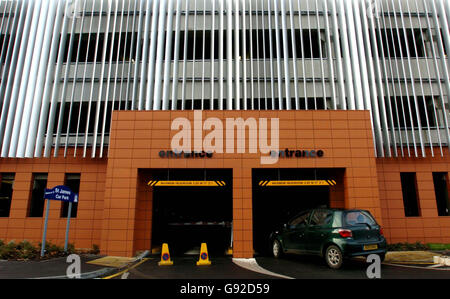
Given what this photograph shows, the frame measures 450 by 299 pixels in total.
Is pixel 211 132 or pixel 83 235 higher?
pixel 211 132

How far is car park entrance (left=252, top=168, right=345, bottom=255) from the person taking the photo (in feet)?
42.8

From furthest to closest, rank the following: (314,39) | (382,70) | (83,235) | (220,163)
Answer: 1. (314,39)
2. (382,70)
3. (83,235)
4. (220,163)

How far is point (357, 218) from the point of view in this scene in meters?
8.38

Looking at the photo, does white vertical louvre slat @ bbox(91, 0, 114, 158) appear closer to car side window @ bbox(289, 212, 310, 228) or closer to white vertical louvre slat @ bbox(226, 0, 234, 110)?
white vertical louvre slat @ bbox(226, 0, 234, 110)

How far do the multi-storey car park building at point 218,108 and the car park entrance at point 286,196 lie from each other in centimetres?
9

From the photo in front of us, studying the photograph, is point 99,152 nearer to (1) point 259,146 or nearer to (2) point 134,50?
(2) point 134,50

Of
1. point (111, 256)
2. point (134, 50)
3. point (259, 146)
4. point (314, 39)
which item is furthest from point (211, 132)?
point (314, 39)

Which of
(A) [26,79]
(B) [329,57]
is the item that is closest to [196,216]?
(B) [329,57]

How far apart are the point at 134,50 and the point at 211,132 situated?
7.97 metres

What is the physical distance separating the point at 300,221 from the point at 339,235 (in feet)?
6.25

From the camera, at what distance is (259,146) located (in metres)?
12.3

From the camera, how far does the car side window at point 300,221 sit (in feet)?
31.5

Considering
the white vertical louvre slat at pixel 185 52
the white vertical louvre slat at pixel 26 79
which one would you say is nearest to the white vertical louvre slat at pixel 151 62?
the white vertical louvre slat at pixel 185 52

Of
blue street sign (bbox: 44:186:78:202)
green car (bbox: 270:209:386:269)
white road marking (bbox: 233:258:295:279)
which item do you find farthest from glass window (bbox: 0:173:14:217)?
green car (bbox: 270:209:386:269)
